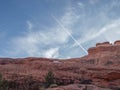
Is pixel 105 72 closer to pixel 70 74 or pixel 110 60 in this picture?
pixel 70 74

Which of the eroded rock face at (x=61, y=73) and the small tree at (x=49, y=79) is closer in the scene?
the small tree at (x=49, y=79)

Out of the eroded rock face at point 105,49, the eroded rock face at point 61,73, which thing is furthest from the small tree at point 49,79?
the eroded rock face at point 105,49

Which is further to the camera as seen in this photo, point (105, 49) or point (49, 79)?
point (105, 49)

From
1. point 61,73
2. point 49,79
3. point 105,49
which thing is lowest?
point 49,79

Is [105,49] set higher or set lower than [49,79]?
higher

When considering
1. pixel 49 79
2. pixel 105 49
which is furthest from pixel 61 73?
pixel 105 49

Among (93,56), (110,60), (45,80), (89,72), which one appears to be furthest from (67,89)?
(93,56)

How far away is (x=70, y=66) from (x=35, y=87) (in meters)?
11.2

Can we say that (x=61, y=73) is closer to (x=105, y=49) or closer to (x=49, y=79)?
(x=49, y=79)

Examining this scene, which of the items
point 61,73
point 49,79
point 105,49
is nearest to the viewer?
point 49,79

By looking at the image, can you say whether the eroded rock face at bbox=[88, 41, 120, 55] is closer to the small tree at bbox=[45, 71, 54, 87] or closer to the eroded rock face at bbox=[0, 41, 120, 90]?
the eroded rock face at bbox=[0, 41, 120, 90]

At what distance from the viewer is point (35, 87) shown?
2122 inches

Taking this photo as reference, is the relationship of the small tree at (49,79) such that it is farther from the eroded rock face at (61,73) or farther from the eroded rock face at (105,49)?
the eroded rock face at (105,49)

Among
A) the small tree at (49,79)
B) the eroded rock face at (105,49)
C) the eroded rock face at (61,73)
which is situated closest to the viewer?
the small tree at (49,79)
